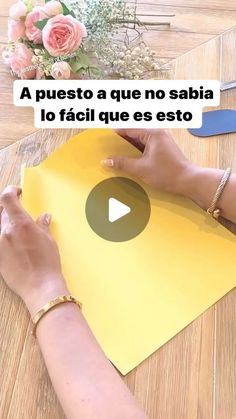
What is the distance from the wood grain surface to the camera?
3.06 ft

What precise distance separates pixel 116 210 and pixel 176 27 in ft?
1.40

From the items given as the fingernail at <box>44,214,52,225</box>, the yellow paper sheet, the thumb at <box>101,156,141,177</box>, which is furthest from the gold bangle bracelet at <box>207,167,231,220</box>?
the fingernail at <box>44,214,52,225</box>

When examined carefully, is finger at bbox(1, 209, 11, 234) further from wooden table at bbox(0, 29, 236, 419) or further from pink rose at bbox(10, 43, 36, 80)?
pink rose at bbox(10, 43, 36, 80)

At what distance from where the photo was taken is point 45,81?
2.91ft

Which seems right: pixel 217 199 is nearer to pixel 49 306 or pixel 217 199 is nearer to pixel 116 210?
pixel 116 210

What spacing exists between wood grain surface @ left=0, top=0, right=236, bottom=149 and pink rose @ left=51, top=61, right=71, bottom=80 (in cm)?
7

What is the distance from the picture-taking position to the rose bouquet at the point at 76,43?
0.88m

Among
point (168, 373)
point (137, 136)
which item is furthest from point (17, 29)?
point (168, 373)

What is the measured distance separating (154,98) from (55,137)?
17cm

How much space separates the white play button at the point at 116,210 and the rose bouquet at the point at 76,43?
0.24m

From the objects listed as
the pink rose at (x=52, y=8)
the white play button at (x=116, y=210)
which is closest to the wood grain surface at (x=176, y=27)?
the pink rose at (x=52, y=8)

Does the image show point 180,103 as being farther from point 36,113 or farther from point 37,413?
point 37,413

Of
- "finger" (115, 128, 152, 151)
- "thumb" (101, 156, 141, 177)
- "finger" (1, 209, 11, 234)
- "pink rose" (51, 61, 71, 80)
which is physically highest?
"pink rose" (51, 61, 71, 80)

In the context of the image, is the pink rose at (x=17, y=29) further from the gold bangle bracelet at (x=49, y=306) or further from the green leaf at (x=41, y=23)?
the gold bangle bracelet at (x=49, y=306)
